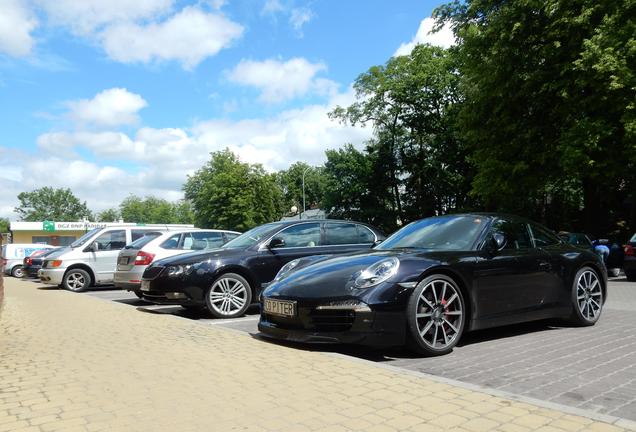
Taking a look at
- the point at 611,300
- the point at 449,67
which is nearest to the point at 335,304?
the point at 611,300

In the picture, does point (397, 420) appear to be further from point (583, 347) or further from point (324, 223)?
point (324, 223)

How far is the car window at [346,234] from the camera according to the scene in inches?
361

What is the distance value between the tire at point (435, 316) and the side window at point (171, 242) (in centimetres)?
724

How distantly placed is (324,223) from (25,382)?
18.8 feet

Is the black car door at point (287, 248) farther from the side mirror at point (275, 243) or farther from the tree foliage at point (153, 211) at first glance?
the tree foliage at point (153, 211)

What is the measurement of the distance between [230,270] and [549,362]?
16.1 feet

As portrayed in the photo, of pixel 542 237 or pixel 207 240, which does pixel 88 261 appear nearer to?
pixel 207 240

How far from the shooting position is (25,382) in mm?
4250

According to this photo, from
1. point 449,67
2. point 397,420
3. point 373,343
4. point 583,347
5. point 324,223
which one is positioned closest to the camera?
point 397,420

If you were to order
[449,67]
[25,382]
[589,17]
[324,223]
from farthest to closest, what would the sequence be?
[449,67] → [589,17] → [324,223] → [25,382]

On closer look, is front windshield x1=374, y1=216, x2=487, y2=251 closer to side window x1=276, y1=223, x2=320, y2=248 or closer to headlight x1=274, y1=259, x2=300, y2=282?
headlight x1=274, y1=259, x2=300, y2=282

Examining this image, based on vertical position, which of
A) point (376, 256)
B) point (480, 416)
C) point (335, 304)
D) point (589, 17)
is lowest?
point (480, 416)

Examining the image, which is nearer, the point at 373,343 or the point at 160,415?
the point at 160,415

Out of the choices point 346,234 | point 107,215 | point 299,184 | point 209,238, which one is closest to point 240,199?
point 299,184
